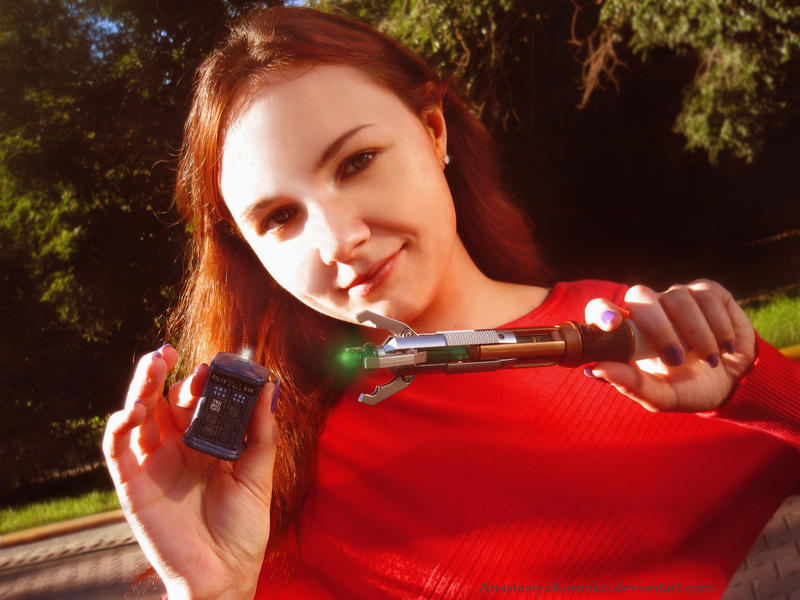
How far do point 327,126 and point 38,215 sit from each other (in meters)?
2.43

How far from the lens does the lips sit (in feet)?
3.06

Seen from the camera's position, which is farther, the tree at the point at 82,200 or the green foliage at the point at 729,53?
the green foliage at the point at 729,53

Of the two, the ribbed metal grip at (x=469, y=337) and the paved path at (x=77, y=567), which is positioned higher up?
the ribbed metal grip at (x=469, y=337)

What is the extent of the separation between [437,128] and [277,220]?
36cm

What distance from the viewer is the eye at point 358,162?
94cm

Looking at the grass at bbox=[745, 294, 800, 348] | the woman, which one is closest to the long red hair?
the woman

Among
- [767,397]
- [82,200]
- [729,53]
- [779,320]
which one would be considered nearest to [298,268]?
[767,397]

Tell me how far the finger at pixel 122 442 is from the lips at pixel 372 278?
0.34 m

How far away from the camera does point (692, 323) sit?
2.56ft

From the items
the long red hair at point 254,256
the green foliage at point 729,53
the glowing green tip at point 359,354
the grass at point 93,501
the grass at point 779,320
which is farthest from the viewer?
the green foliage at point 729,53

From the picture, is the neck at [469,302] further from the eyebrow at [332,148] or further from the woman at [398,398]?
the eyebrow at [332,148]

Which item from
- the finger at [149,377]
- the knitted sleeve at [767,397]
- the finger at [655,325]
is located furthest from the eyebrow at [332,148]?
the knitted sleeve at [767,397]

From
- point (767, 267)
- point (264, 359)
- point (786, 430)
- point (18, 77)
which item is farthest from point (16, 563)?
point (767, 267)

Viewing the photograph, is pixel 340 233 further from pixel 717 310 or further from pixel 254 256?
pixel 717 310
